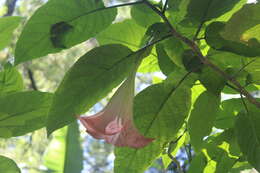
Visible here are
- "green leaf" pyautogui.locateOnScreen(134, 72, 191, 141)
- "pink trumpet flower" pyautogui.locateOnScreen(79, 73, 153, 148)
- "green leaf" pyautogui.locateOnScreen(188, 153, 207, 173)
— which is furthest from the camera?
"green leaf" pyautogui.locateOnScreen(188, 153, 207, 173)

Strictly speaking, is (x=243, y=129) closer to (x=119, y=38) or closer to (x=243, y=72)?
(x=243, y=72)

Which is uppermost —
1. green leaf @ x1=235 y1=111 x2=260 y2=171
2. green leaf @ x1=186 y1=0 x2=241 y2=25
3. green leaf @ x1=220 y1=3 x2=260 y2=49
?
green leaf @ x1=186 y1=0 x2=241 y2=25

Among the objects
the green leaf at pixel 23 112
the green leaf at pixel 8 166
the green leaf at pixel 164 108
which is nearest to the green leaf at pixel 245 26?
the green leaf at pixel 164 108

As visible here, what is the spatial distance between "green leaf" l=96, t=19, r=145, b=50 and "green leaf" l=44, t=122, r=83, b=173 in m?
0.26

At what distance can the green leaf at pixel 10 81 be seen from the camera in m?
0.83

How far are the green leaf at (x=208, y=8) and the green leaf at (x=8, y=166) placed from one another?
0.45 metres

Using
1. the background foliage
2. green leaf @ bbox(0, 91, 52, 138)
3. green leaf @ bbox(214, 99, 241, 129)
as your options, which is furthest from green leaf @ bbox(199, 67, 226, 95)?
green leaf @ bbox(0, 91, 52, 138)

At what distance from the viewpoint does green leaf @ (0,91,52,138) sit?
79cm

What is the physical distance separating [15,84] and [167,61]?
33cm

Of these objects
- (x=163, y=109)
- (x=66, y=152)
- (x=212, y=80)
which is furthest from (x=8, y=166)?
(x=212, y=80)

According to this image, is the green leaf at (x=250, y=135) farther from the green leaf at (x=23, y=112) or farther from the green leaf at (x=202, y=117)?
the green leaf at (x=23, y=112)

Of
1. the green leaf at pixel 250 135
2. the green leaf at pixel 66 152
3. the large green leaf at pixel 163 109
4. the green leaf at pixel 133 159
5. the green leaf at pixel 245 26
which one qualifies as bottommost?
the green leaf at pixel 66 152

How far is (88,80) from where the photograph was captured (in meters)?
0.68

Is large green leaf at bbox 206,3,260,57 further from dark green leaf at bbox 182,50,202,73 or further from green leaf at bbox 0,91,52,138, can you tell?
green leaf at bbox 0,91,52,138
